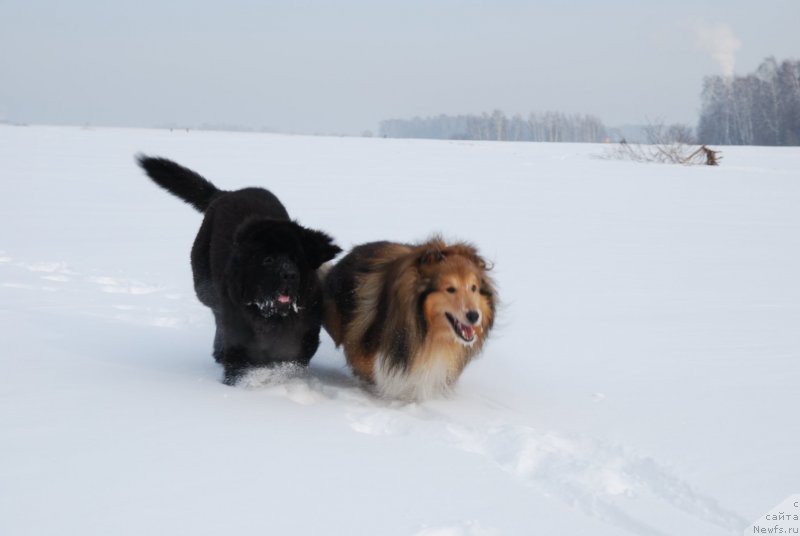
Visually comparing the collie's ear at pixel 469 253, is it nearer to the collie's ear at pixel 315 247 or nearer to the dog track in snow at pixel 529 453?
the collie's ear at pixel 315 247

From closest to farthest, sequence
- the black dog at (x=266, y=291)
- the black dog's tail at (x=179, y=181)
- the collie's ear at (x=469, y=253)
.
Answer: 1. the black dog at (x=266, y=291)
2. the collie's ear at (x=469, y=253)
3. the black dog's tail at (x=179, y=181)

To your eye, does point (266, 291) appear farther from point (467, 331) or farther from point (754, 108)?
point (754, 108)

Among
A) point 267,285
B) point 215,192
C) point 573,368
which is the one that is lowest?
point 573,368

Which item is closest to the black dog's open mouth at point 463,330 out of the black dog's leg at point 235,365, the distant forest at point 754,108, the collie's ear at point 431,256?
the collie's ear at point 431,256

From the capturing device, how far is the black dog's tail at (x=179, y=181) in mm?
6074

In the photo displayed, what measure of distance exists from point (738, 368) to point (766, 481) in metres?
2.00

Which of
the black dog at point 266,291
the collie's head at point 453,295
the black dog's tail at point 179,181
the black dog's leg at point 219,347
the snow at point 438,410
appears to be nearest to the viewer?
the snow at point 438,410

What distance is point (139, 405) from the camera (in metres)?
3.93

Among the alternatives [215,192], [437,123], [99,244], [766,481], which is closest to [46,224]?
[99,244]

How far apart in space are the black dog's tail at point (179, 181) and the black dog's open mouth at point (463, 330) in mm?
2756

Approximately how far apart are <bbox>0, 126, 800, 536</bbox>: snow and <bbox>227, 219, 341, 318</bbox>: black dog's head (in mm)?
526

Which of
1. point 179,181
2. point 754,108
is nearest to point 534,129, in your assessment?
point 754,108

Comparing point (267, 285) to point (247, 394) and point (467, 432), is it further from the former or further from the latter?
point (467, 432)

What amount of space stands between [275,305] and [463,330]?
3.88ft
